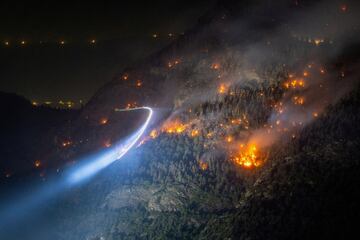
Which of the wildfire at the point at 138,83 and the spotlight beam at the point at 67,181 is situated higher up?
the wildfire at the point at 138,83

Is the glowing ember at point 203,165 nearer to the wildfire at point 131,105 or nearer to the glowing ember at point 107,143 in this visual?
the wildfire at point 131,105

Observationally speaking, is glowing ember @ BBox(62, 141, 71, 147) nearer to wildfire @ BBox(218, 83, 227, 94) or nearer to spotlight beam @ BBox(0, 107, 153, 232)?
spotlight beam @ BBox(0, 107, 153, 232)

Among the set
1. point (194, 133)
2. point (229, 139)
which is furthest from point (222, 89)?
point (229, 139)

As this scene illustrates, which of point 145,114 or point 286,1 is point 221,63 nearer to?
point 145,114

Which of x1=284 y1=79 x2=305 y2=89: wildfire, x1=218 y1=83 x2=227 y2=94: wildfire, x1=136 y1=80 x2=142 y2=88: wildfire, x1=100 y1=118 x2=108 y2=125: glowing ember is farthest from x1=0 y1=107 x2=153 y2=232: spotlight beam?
x1=284 y1=79 x2=305 y2=89: wildfire

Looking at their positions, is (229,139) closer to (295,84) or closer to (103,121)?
(295,84)

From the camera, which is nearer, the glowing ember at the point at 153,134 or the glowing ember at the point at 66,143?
the glowing ember at the point at 153,134

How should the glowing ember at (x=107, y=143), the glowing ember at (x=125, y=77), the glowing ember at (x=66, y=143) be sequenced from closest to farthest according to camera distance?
the glowing ember at (x=107, y=143), the glowing ember at (x=66, y=143), the glowing ember at (x=125, y=77)

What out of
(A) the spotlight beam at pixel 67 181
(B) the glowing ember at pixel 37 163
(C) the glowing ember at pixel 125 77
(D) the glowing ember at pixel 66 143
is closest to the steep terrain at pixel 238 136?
(C) the glowing ember at pixel 125 77

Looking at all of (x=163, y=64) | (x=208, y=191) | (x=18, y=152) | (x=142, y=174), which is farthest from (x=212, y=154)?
(x=18, y=152)
